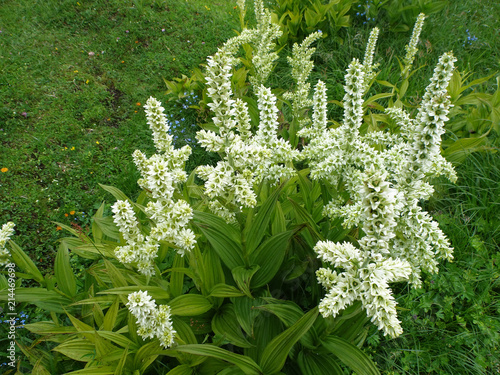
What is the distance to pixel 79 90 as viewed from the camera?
7500 millimetres

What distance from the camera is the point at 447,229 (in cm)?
408

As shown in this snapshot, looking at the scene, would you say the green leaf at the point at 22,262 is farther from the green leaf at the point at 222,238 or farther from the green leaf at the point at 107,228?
the green leaf at the point at 222,238

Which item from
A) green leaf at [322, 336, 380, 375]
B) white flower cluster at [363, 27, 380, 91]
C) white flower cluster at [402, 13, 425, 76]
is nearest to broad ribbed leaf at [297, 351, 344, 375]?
green leaf at [322, 336, 380, 375]

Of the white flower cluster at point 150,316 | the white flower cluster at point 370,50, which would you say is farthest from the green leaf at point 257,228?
the white flower cluster at point 370,50

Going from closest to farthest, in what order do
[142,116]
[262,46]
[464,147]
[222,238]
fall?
[222,238], [464,147], [262,46], [142,116]

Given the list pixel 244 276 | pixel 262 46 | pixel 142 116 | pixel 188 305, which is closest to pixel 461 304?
pixel 244 276

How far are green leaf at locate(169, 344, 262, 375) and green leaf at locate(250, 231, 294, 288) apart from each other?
2.32 ft

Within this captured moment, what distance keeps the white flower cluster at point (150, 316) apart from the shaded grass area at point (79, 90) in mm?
3211

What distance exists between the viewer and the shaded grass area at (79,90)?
554cm

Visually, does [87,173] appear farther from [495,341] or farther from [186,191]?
[495,341]

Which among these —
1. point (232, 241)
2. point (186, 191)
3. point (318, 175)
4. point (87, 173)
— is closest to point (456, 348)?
point (318, 175)

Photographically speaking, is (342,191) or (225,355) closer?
(225,355)

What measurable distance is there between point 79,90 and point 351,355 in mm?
7592

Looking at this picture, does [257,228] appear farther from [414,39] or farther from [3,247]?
[414,39]
